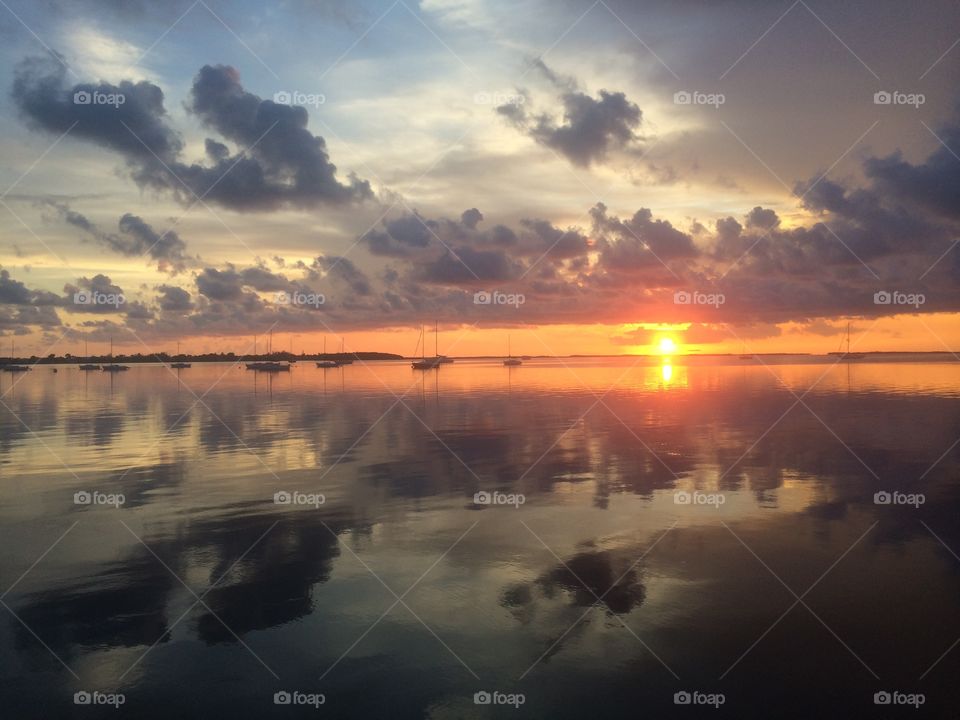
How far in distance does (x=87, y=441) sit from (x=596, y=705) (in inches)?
1461

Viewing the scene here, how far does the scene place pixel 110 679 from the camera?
11539 mm

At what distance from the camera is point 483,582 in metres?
15.7

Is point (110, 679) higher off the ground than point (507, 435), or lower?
lower

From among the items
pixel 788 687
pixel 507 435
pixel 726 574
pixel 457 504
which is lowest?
pixel 788 687

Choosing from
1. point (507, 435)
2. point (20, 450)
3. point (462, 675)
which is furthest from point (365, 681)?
point (20, 450)

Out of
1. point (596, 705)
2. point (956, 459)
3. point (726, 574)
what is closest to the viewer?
point (596, 705)

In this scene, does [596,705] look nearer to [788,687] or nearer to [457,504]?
[788,687]

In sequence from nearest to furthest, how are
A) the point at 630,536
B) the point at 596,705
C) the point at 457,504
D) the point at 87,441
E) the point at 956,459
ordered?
the point at 596,705
the point at 630,536
the point at 457,504
the point at 956,459
the point at 87,441

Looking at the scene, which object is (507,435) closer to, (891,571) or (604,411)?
(604,411)

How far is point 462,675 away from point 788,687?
5387 millimetres

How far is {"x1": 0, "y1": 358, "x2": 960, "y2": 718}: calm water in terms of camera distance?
11352 mm

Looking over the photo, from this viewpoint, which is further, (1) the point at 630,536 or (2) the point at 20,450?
(2) the point at 20,450

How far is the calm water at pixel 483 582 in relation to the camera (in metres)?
11.4

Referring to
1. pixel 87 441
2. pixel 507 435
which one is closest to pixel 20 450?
pixel 87 441
